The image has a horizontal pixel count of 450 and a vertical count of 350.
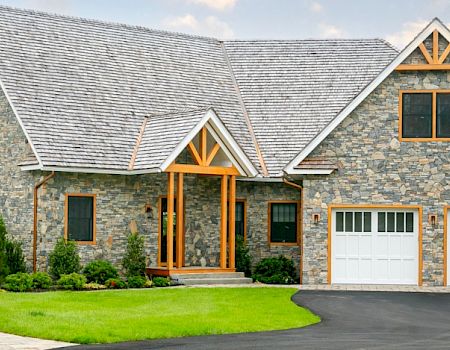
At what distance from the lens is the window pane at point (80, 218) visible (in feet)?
89.9

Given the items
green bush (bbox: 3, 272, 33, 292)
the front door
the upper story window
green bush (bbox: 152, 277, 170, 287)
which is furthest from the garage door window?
green bush (bbox: 3, 272, 33, 292)

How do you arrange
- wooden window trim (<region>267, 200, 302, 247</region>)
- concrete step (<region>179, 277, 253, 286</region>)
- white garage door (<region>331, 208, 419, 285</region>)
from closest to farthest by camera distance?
concrete step (<region>179, 277, 253, 286</region>)
white garage door (<region>331, 208, 419, 285</region>)
wooden window trim (<region>267, 200, 302, 247</region>)

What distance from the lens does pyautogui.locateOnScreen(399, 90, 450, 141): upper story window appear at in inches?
1098

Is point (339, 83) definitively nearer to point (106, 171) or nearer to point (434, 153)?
point (434, 153)

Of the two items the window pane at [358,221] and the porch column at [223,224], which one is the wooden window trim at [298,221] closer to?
the porch column at [223,224]

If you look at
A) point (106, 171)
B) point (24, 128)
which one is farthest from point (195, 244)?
point (24, 128)

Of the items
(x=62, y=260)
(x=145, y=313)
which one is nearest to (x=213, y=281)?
(x=62, y=260)

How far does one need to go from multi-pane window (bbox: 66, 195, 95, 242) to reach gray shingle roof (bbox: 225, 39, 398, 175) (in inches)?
221

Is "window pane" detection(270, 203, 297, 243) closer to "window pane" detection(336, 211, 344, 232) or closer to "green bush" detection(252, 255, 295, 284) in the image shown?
"green bush" detection(252, 255, 295, 284)

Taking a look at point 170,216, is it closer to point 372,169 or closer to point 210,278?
point 210,278

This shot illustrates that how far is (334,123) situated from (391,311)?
7.73 m

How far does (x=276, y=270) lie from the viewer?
96.2ft

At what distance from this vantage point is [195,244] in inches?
1171

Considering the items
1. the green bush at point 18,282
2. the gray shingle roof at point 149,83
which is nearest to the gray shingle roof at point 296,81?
the gray shingle roof at point 149,83
